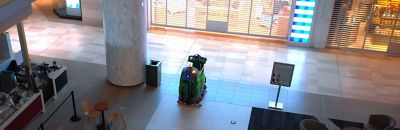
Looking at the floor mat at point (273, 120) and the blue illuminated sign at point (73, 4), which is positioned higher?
the blue illuminated sign at point (73, 4)

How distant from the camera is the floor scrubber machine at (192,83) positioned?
11031 millimetres

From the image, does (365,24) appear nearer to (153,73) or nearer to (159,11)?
(159,11)

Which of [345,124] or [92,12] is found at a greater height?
[92,12]

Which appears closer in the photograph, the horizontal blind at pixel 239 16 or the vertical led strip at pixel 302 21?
the vertical led strip at pixel 302 21

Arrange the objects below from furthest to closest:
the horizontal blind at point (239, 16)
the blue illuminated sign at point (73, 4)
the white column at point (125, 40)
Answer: the blue illuminated sign at point (73, 4) < the horizontal blind at point (239, 16) < the white column at point (125, 40)

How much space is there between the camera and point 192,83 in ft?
36.4

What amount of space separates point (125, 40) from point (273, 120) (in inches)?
168

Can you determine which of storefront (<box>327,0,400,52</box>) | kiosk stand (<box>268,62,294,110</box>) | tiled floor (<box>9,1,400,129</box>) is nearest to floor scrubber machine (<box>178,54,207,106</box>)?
tiled floor (<box>9,1,400,129</box>)

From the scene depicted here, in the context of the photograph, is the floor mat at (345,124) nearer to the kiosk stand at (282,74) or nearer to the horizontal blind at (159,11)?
the kiosk stand at (282,74)

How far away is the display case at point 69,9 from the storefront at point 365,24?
9.48 metres

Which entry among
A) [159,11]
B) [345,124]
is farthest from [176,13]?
[345,124]

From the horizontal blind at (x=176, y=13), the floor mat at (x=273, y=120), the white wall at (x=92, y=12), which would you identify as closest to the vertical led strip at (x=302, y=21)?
the horizontal blind at (x=176, y=13)

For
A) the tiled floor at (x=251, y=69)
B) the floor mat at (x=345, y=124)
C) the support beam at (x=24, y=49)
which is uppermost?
the support beam at (x=24, y=49)

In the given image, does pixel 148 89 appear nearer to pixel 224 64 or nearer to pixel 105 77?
pixel 105 77
